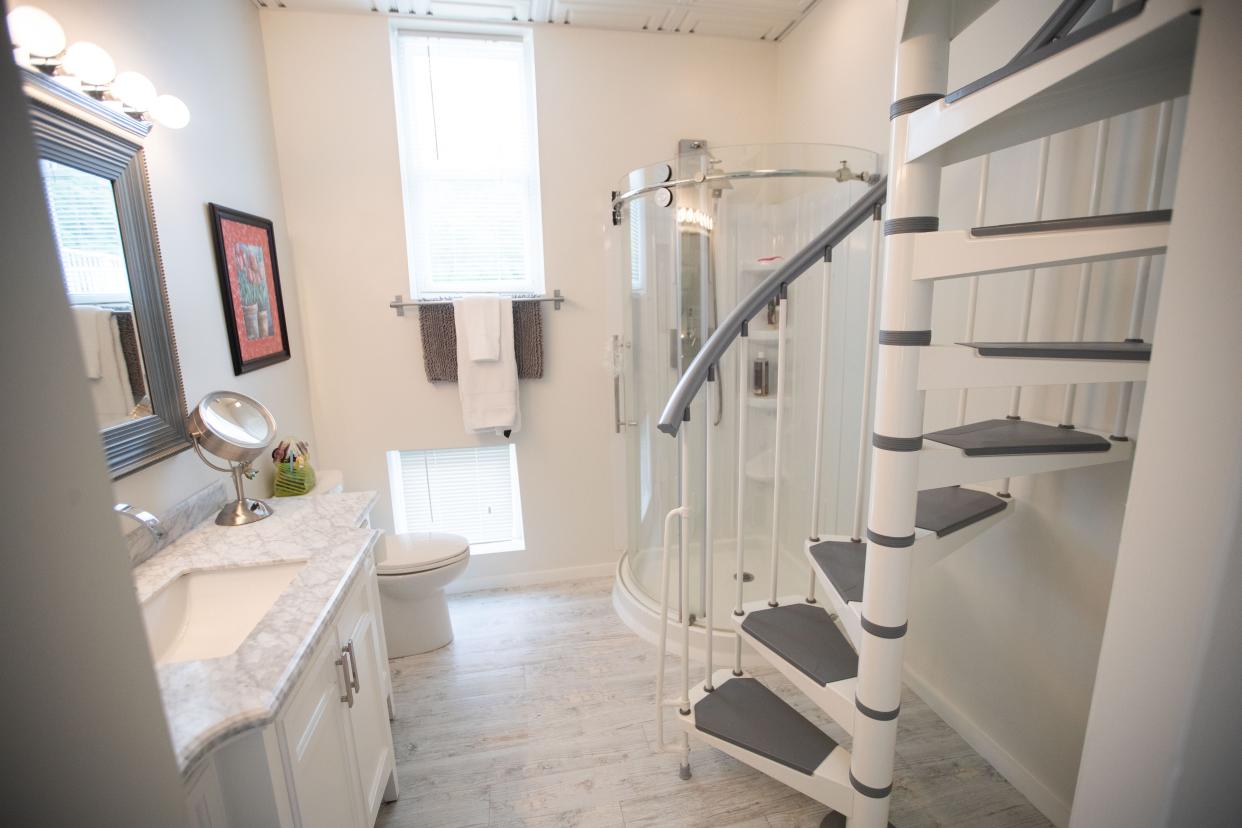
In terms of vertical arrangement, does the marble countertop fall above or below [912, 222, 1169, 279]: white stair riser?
below

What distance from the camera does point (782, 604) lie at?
1.70 m

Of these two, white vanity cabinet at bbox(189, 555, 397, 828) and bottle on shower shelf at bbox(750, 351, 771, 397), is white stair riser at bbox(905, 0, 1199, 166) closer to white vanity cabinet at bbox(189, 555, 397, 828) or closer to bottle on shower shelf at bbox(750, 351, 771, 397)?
bottle on shower shelf at bbox(750, 351, 771, 397)

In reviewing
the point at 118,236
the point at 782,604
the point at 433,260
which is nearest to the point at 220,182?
the point at 118,236

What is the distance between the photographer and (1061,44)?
28.7 inches

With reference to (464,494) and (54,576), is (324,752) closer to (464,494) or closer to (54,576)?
(54,576)

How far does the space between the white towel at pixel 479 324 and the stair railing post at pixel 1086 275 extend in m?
2.11

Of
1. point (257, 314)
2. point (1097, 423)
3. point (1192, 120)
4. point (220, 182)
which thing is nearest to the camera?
point (1192, 120)

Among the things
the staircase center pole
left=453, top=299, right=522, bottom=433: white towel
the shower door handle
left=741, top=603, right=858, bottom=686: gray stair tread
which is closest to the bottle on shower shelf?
the shower door handle

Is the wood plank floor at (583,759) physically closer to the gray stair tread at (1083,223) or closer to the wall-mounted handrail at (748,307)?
the wall-mounted handrail at (748,307)

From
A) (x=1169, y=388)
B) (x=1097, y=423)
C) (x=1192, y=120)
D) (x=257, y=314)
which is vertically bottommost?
(x=1097, y=423)

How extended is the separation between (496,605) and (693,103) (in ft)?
8.90

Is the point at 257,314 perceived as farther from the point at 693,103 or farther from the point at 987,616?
the point at 987,616

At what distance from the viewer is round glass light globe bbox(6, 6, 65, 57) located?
1.09 m

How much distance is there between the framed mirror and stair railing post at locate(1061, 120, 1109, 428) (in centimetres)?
231
